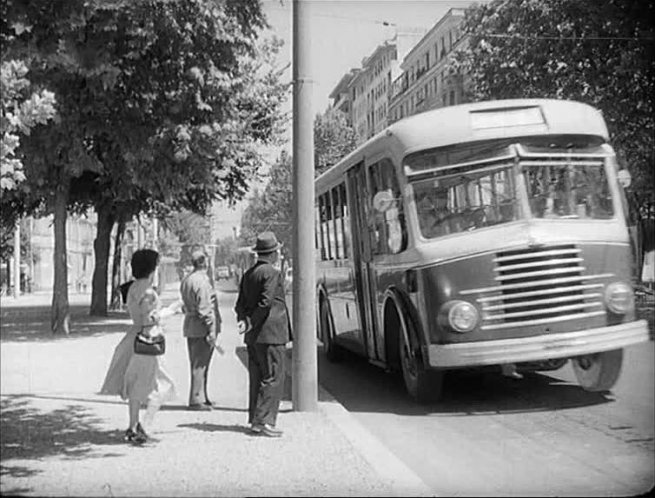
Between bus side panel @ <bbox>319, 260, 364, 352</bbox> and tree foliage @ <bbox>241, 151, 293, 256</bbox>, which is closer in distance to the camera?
tree foliage @ <bbox>241, 151, 293, 256</bbox>

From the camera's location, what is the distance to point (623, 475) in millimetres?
5941

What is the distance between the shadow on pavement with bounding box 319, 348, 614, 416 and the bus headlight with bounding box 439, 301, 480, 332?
3.25ft

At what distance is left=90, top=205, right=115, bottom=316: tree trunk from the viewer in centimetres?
642

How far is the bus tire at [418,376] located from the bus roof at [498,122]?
1.87 m

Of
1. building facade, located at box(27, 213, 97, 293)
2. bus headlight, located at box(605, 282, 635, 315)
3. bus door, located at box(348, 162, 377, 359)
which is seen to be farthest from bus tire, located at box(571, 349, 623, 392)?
building facade, located at box(27, 213, 97, 293)

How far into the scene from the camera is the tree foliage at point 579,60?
27.7 ft

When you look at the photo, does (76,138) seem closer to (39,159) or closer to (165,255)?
(39,159)

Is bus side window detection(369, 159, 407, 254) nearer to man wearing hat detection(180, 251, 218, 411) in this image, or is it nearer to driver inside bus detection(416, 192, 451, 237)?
driver inside bus detection(416, 192, 451, 237)

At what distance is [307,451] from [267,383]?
2.80 feet

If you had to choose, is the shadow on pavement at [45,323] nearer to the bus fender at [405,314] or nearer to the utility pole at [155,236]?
the utility pole at [155,236]

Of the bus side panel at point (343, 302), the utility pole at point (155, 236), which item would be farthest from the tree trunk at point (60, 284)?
the bus side panel at point (343, 302)

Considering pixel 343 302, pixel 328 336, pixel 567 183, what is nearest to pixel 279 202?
pixel 567 183

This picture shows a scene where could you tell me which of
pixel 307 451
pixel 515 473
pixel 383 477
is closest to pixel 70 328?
pixel 307 451

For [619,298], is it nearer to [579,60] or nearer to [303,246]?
[303,246]
